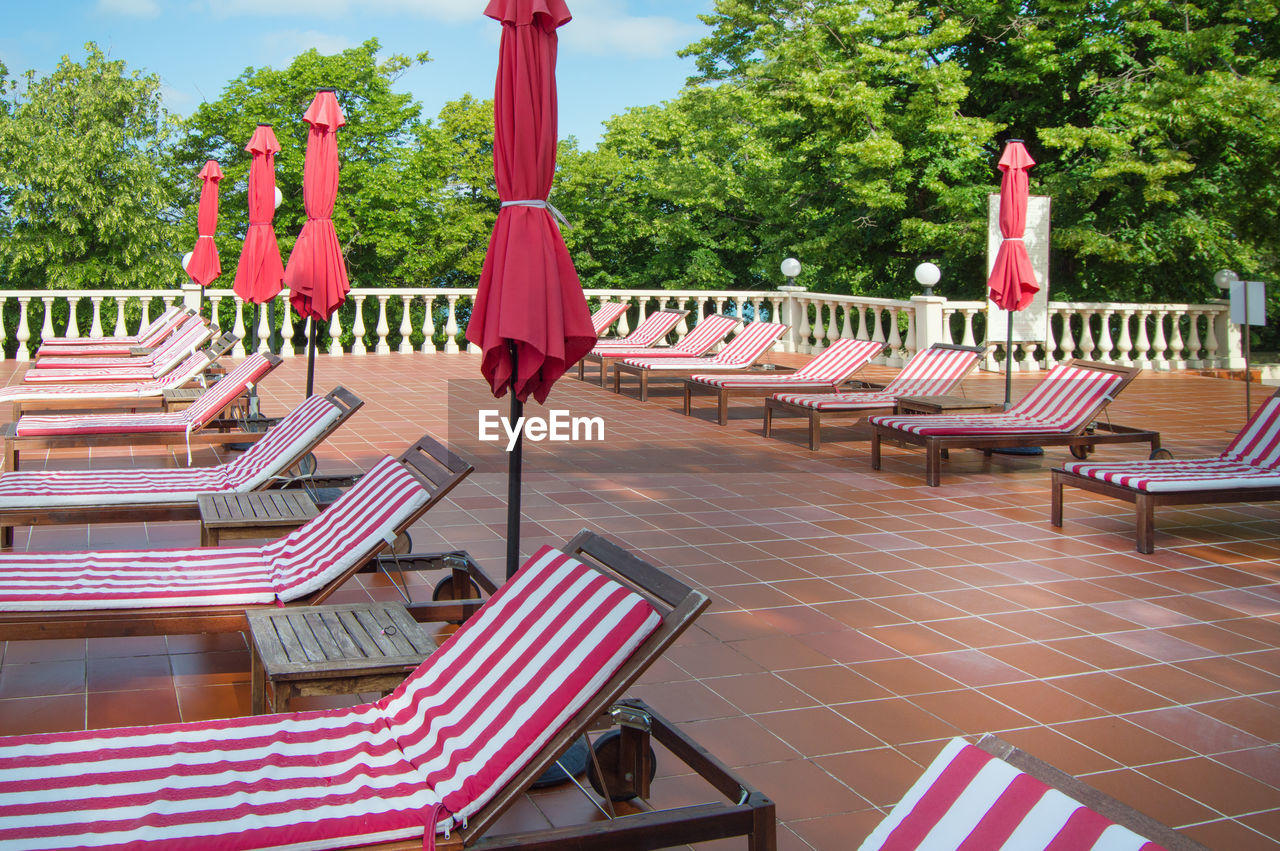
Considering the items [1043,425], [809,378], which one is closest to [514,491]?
[1043,425]

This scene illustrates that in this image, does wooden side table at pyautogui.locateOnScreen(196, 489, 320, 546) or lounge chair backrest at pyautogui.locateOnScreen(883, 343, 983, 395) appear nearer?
wooden side table at pyautogui.locateOnScreen(196, 489, 320, 546)

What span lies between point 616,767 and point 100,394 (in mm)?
6966

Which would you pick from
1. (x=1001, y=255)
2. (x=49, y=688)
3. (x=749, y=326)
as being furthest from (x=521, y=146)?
(x=749, y=326)

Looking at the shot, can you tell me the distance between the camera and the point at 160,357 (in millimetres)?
10625

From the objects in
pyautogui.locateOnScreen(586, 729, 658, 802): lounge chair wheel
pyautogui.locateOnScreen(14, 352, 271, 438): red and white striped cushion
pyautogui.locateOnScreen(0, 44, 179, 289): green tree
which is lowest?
pyautogui.locateOnScreen(586, 729, 658, 802): lounge chair wheel

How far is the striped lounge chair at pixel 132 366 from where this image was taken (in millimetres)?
9875

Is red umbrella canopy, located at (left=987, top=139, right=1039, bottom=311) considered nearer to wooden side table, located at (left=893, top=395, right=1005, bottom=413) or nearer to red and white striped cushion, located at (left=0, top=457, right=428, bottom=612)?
wooden side table, located at (left=893, top=395, right=1005, bottom=413)

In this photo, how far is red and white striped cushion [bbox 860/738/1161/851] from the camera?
1649 mm

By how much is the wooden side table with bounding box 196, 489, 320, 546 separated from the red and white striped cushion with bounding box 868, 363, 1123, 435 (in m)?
4.38

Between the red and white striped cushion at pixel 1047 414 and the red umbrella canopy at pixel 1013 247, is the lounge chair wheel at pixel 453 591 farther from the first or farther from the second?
the red umbrella canopy at pixel 1013 247

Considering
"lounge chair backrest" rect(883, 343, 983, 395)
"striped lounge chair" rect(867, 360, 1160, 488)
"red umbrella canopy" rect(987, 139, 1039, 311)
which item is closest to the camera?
"striped lounge chair" rect(867, 360, 1160, 488)

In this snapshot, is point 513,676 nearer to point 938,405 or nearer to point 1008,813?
point 1008,813

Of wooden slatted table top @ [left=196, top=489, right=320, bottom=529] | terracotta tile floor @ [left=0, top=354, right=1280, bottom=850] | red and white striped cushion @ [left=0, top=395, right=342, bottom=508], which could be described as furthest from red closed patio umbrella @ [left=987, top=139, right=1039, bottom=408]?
wooden slatted table top @ [left=196, top=489, right=320, bottom=529]

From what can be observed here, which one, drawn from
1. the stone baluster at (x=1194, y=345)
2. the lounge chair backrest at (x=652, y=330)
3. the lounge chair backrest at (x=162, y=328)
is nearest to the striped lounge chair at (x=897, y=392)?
the lounge chair backrest at (x=652, y=330)
